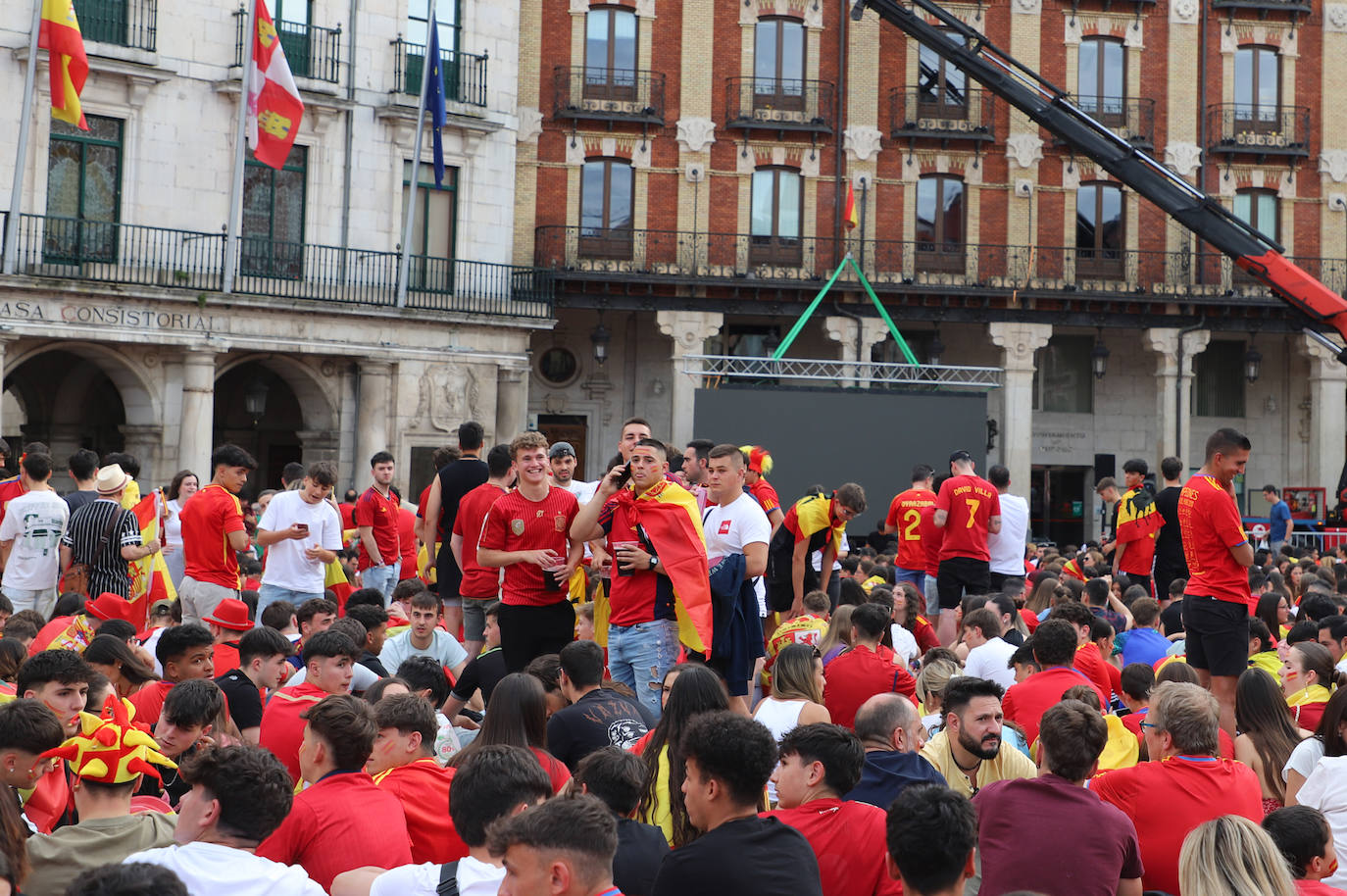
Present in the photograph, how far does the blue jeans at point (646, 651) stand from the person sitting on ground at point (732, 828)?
3653mm

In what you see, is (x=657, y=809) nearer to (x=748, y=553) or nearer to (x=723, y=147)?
(x=748, y=553)

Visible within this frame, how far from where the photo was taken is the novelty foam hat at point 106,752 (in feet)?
16.8

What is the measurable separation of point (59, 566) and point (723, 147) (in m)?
21.8

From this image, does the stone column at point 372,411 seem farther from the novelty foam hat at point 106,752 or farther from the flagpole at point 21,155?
the novelty foam hat at point 106,752

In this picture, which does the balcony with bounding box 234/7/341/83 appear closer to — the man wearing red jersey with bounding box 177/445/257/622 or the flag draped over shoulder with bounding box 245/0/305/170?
the flag draped over shoulder with bounding box 245/0/305/170

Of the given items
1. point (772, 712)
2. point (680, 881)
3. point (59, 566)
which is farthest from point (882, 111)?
point (680, 881)

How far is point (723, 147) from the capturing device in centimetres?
3175

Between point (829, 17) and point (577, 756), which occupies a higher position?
point (829, 17)

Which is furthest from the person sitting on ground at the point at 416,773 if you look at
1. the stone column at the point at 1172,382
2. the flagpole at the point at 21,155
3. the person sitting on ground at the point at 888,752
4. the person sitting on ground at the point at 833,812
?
the stone column at the point at 1172,382

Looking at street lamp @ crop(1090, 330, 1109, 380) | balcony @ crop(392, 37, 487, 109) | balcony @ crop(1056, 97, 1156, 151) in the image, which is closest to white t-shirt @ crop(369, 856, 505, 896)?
balcony @ crop(392, 37, 487, 109)

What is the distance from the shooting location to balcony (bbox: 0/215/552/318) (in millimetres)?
24609

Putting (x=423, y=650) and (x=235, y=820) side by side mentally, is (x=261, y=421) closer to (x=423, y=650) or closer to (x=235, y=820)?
(x=423, y=650)

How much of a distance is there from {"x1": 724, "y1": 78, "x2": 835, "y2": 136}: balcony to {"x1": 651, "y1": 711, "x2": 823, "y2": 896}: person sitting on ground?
91.0 feet

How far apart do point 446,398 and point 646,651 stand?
19797 millimetres
